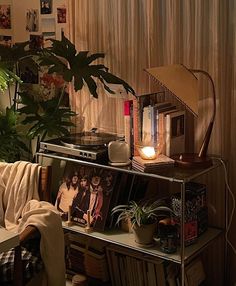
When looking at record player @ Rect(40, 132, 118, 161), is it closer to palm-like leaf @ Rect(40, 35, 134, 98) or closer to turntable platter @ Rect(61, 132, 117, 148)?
turntable platter @ Rect(61, 132, 117, 148)

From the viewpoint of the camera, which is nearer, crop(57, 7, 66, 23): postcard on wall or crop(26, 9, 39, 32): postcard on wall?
crop(57, 7, 66, 23): postcard on wall

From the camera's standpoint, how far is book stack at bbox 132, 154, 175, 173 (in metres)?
2.11

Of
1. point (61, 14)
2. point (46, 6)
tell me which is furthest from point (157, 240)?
point (46, 6)

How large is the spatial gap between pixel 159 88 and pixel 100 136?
0.42 m

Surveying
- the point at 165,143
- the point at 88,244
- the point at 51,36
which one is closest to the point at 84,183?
the point at 88,244

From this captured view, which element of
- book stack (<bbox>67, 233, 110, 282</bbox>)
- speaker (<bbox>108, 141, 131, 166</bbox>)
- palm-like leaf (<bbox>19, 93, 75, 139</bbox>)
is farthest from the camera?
palm-like leaf (<bbox>19, 93, 75, 139</bbox>)

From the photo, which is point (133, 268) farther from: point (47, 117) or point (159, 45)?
point (159, 45)

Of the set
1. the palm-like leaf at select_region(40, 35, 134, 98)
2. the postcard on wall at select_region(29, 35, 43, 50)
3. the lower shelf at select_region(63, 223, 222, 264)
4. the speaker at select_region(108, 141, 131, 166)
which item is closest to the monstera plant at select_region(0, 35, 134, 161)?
the palm-like leaf at select_region(40, 35, 134, 98)

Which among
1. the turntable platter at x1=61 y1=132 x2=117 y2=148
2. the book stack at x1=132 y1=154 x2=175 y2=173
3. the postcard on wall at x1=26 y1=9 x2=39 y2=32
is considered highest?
the postcard on wall at x1=26 y1=9 x2=39 y2=32

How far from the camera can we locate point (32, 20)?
2.98m

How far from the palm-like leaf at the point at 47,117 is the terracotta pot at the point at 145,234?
0.77 meters

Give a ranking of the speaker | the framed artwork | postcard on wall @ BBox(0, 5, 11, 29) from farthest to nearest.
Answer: postcard on wall @ BBox(0, 5, 11, 29)
the framed artwork
the speaker

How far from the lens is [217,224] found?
2.39 meters

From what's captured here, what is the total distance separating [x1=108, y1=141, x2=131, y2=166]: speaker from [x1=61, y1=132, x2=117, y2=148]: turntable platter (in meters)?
0.13
